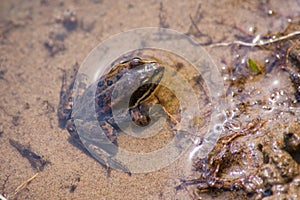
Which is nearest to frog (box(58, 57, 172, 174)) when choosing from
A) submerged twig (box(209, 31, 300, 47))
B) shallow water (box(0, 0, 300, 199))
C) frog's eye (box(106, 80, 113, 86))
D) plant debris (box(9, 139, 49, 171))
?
frog's eye (box(106, 80, 113, 86))

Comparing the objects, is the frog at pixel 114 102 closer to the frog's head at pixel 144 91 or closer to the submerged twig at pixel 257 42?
the frog's head at pixel 144 91

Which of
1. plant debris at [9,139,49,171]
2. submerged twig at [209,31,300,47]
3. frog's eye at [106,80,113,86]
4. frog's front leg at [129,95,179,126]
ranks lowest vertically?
plant debris at [9,139,49,171]

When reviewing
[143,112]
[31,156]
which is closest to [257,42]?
[143,112]

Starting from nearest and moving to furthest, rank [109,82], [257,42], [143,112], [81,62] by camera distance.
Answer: [109,82] → [143,112] → [257,42] → [81,62]

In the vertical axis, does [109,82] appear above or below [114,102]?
above

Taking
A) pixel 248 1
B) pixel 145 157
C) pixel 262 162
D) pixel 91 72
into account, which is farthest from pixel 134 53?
pixel 262 162

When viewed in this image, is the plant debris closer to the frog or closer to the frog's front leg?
the frog

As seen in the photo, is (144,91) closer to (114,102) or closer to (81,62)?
(114,102)

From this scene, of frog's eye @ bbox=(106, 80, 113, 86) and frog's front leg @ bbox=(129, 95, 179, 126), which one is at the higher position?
frog's eye @ bbox=(106, 80, 113, 86)

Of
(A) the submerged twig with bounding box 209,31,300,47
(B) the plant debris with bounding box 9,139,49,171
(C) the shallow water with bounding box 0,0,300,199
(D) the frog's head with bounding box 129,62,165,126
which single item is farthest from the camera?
(A) the submerged twig with bounding box 209,31,300,47

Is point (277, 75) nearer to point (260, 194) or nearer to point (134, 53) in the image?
point (260, 194)
